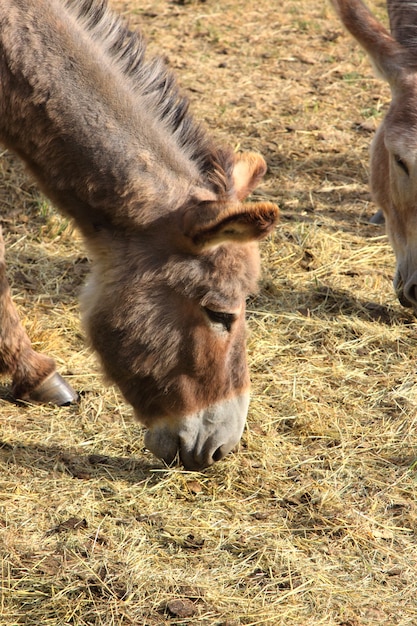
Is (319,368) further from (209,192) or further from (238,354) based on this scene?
(209,192)

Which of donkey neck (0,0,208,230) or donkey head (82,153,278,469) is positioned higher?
donkey neck (0,0,208,230)

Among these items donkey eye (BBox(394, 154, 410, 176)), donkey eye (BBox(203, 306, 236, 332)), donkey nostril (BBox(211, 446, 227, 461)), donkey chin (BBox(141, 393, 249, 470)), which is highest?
donkey eye (BBox(203, 306, 236, 332))

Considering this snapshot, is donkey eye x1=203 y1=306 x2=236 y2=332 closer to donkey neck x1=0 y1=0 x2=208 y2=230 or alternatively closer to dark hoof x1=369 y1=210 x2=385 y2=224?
donkey neck x1=0 y1=0 x2=208 y2=230

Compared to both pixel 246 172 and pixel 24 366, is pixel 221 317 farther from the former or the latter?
pixel 24 366

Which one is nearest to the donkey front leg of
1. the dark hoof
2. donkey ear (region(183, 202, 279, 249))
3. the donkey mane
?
the donkey mane

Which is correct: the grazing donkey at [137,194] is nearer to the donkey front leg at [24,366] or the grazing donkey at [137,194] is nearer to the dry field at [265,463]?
the dry field at [265,463]

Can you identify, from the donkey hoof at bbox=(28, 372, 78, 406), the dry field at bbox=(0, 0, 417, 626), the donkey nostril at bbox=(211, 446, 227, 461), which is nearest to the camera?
the dry field at bbox=(0, 0, 417, 626)

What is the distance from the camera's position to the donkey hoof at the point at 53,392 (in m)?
4.61

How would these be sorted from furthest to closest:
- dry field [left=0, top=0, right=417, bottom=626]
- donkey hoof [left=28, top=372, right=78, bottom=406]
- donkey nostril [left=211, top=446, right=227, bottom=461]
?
donkey hoof [left=28, top=372, right=78, bottom=406]
donkey nostril [left=211, top=446, right=227, bottom=461]
dry field [left=0, top=0, right=417, bottom=626]

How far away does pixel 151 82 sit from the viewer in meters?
3.61

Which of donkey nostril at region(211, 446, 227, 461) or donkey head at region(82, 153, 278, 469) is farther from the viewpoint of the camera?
donkey nostril at region(211, 446, 227, 461)

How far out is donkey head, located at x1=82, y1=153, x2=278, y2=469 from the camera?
11.2 feet

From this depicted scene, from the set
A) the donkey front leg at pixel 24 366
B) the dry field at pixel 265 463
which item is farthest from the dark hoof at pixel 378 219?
the donkey front leg at pixel 24 366

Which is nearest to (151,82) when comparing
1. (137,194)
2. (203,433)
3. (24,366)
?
(137,194)
